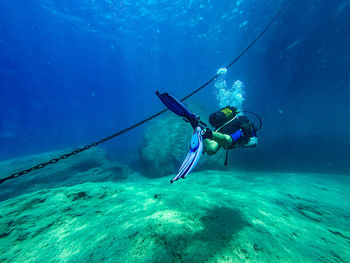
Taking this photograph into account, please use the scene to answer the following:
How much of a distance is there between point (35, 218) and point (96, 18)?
3466 centimetres

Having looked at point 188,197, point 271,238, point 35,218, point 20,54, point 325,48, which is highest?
point 20,54

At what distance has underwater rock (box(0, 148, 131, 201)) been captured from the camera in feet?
32.2

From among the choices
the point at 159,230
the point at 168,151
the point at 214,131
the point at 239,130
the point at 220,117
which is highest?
the point at 220,117

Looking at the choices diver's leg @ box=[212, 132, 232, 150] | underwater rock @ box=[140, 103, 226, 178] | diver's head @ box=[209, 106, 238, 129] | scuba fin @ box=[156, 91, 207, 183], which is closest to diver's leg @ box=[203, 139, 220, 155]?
diver's leg @ box=[212, 132, 232, 150]

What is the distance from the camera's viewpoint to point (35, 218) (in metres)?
2.98

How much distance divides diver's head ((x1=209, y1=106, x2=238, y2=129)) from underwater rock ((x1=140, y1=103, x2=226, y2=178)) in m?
7.12

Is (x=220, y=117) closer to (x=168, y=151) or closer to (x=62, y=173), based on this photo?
(x=168, y=151)

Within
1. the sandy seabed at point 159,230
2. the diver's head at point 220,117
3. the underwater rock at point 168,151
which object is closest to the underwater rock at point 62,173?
the underwater rock at point 168,151

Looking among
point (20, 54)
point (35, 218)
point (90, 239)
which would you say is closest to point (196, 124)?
point (90, 239)

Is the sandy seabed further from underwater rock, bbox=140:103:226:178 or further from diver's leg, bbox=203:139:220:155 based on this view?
underwater rock, bbox=140:103:226:178

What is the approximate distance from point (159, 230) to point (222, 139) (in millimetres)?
2691

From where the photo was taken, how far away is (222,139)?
4.12 m

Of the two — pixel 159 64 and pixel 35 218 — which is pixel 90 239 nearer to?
pixel 35 218

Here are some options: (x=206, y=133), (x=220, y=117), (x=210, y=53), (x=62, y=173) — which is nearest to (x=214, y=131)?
(x=220, y=117)
